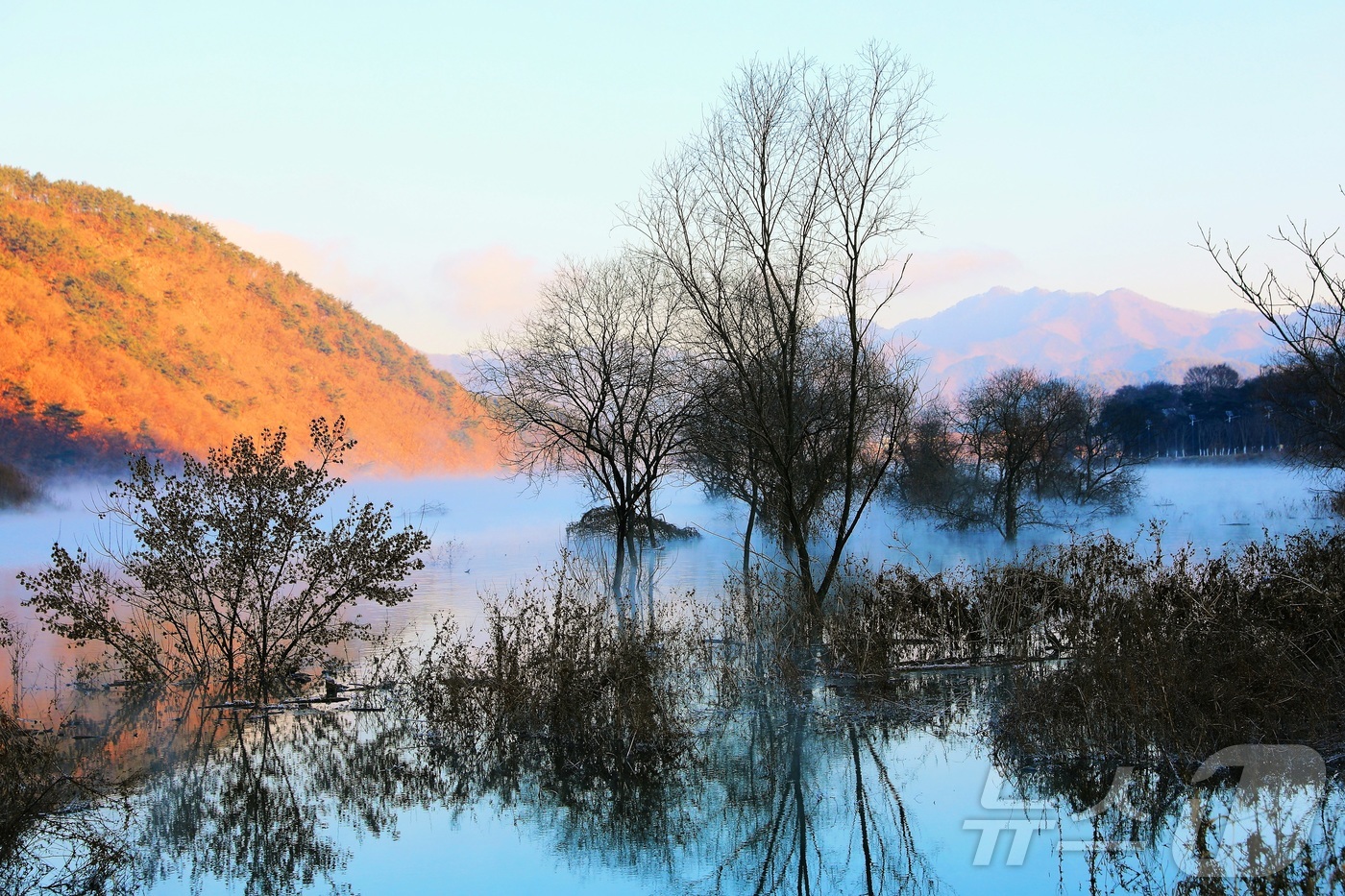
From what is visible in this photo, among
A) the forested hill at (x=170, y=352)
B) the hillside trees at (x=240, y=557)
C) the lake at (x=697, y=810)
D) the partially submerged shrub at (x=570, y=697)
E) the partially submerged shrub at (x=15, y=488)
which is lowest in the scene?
the lake at (x=697, y=810)

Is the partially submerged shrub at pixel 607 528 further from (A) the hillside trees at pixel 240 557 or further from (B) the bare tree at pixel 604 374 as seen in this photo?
(A) the hillside trees at pixel 240 557

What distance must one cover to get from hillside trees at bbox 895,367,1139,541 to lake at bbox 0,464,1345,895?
2914cm

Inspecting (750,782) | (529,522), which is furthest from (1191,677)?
(529,522)

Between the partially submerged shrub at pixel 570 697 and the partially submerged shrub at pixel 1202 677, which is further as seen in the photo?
the partially submerged shrub at pixel 570 697

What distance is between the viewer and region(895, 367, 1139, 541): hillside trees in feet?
128

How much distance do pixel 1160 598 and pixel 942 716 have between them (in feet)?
10.8

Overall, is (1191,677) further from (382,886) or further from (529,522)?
(529,522)

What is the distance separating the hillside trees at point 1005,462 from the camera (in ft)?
128

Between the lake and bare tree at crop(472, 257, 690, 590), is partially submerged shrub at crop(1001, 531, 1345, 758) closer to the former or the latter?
the lake

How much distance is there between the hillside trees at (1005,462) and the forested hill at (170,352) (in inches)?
1280

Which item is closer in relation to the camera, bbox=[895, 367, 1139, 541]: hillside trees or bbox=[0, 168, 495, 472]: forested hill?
bbox=[895, 367, 1139, 541]: hillside trees

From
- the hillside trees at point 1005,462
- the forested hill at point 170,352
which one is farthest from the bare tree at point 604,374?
the forested hill at point 170,352

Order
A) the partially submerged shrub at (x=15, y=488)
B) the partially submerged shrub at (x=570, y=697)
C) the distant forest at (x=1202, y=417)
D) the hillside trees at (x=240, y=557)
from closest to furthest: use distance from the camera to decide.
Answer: the partially submerged shrub at (x=570, y=697)
the hillside trees at (x=240, y=557)
the partially submerged shrub at (x=15, y=488)
the distant forest at (x=1202, y=417)

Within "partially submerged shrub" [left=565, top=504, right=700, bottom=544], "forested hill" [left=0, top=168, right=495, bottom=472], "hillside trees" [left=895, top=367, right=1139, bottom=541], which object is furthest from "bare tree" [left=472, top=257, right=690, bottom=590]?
"forested hill" [left=0, top=168, right=495, bottom=472]
